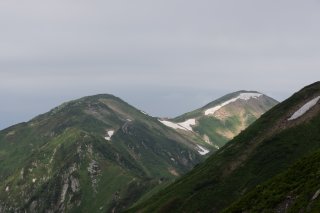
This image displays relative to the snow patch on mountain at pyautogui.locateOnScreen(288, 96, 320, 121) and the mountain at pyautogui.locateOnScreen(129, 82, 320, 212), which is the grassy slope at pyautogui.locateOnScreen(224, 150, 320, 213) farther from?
the snow patch on mountain at pyautogui.locateOnScreen(288, 96, 320, 121)

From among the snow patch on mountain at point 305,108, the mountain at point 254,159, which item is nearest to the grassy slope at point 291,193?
the mountain at point 254,159

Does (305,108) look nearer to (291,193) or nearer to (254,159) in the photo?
(254,159)

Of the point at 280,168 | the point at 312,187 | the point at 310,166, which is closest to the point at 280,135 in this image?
the point at 280,168

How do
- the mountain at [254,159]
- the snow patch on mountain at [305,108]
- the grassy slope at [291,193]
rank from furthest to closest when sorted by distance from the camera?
the snow patch on mountain at [305,108] < the mountain at [254,159] < the grassy slope at [291,193]

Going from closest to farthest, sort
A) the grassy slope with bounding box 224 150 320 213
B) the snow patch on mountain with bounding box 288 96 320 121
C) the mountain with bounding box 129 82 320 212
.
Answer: the grassy slope with bounding box 224 150 320 213 → the mountain with bounding box 129 82 320 212 → the snow patch on mountain with bounding box 288 96 320 121

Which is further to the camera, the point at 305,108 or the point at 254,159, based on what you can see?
the point at 305,108

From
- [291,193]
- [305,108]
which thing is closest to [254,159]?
[305,108]

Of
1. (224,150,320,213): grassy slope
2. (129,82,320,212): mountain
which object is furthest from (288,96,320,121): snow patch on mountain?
(224,150,320,213): grassy slope

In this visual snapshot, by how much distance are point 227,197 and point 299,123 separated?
33976 mm

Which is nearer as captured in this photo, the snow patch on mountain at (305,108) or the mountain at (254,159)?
the mountain at (254,159)

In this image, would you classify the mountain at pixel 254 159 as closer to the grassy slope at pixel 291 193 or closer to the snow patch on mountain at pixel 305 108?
the snow patch on mountain at pixel 305 108

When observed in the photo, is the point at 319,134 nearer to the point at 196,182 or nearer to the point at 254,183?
the point at 254,183

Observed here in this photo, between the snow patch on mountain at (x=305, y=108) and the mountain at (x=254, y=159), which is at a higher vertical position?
the snow patch on mountain at (x=305, y=108)

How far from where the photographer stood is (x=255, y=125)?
518ft
